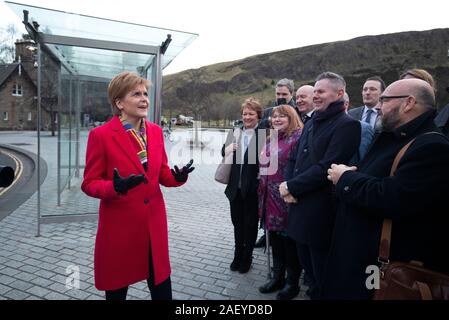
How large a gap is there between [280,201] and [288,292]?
91 cm

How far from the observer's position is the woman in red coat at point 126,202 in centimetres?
219

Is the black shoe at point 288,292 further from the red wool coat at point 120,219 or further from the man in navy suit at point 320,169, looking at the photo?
the red wool coat at point 120,219

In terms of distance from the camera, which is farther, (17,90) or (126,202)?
(17,90)

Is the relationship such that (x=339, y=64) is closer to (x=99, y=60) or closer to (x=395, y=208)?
(x=99, y=60)

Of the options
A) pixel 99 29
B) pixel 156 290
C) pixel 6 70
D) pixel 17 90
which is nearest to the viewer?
pixel 156 290

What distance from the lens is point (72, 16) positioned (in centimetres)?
445

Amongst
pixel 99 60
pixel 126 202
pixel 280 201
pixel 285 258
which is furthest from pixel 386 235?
pixel 99 60

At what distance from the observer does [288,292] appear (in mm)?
3289

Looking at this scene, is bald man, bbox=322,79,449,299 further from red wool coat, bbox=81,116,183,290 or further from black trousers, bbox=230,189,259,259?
black trousers, bbox=230,189,259,259

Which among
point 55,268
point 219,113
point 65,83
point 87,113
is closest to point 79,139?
point 87,113

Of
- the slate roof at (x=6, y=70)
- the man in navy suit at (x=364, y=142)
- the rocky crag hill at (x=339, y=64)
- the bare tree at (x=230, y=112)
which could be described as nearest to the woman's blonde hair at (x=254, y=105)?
the man in navy suit at (x=364, y=142)

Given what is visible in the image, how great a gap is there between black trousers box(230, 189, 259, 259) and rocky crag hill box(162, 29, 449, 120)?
63.8 meters

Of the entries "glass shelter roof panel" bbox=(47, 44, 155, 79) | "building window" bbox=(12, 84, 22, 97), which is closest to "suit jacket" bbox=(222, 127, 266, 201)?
"glass shelter roof panel" bbox=(47, 44, 155, 79)
